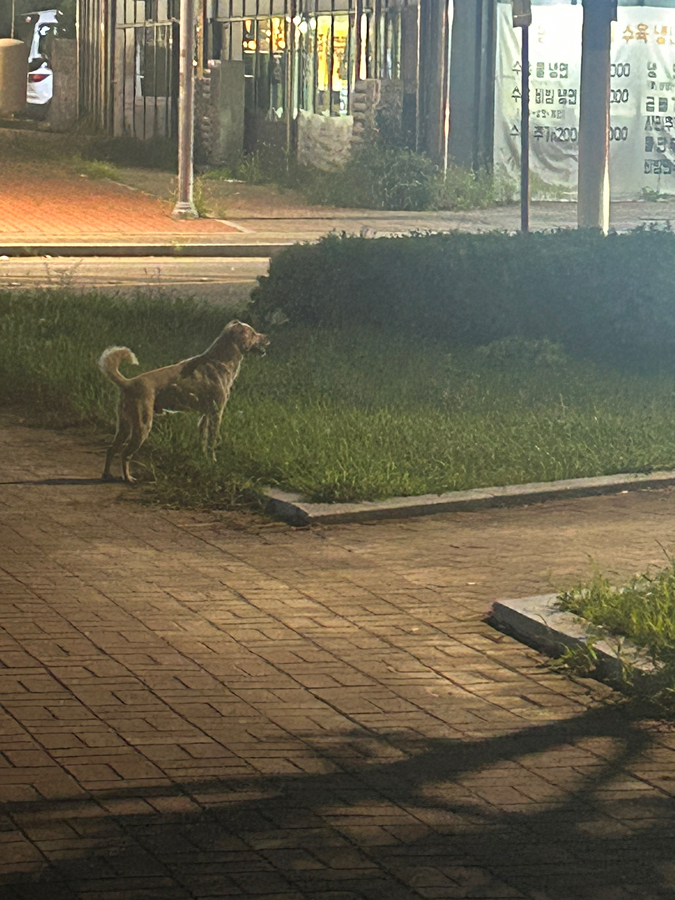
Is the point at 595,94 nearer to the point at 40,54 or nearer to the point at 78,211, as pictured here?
the point at 78,211

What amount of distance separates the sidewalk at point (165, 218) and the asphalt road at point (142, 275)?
0.86 meters

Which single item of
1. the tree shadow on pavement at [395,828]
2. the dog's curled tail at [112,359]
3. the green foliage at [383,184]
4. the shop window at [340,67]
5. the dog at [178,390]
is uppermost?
the shop window at [340,67]

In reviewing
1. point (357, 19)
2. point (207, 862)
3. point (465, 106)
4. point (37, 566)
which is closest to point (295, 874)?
point (207, 862)

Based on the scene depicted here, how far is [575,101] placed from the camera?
31.0m

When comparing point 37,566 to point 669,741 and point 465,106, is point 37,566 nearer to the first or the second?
point 669,741

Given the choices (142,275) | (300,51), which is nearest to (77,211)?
(142,275)

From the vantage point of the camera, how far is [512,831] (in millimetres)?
4930

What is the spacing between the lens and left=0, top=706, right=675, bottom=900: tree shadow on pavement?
4.52m

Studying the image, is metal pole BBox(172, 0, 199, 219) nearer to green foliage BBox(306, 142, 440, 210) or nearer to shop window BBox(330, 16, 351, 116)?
green foliage BBox(306, 142, 440, 210)

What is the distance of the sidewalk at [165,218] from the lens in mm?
23188

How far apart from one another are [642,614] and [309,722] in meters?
1.57

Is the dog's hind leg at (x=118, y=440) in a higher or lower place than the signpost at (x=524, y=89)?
lower

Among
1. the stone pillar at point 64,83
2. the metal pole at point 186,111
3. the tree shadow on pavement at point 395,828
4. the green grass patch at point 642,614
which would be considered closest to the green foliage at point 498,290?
the green grass patch at point 642,614

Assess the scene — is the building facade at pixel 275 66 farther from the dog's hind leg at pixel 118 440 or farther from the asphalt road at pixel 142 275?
the dog's hind leg at pixel 118 440
